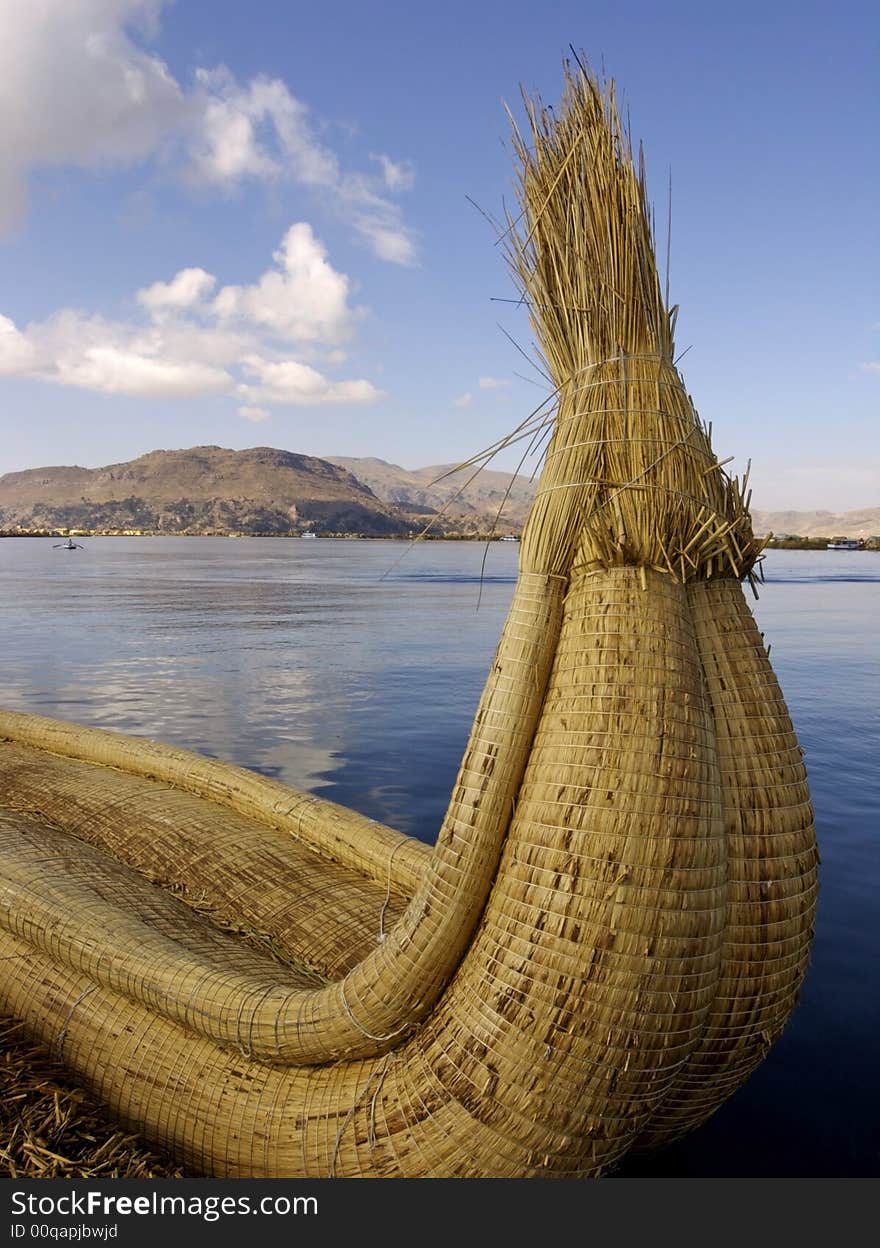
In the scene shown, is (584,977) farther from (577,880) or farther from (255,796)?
(255,796)

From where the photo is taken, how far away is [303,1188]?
7.19 feet

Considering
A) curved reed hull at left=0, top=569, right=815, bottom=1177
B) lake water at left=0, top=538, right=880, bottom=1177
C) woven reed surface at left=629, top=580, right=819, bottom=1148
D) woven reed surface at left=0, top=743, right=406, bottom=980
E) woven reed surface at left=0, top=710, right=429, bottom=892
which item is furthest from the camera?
woven reed surface at left=0, top=710, right=429, bottom=892

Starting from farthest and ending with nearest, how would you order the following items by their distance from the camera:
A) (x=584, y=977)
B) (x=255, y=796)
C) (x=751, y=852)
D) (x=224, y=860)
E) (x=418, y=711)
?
1. (x=418, y=711)
2. (x=255, y=796)
3. (x=224, y=860)
4. (x=751, y=852)
5. (x=584, y=977)

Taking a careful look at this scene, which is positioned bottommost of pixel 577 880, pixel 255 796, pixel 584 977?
pixel 255 796

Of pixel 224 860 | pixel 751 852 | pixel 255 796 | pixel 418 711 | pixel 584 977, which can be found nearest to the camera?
pixel 584 977

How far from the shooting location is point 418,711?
10797 millimetres

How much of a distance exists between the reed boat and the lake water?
3.96 ft

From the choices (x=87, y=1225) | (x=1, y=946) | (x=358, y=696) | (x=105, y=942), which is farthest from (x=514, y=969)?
(x=358, y=696)

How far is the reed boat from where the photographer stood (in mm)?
2145

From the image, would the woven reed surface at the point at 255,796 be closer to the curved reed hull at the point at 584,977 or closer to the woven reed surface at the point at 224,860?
the woven reed surface at the point at 224,860

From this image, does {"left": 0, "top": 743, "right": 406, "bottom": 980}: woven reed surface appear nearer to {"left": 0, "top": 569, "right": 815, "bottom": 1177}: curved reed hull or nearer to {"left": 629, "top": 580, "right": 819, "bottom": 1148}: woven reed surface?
{"left": 0, "top": 569, "right": 815, "bottom": 1177}: curved reed hull

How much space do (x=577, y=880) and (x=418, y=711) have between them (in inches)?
342

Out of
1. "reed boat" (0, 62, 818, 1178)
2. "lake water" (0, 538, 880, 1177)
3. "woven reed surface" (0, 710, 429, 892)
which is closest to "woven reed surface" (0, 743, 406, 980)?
"woven reed surface" (0, 710, 429, 892)

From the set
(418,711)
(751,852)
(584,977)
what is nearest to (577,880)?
(584,977)
